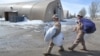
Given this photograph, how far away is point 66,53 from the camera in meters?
7.38

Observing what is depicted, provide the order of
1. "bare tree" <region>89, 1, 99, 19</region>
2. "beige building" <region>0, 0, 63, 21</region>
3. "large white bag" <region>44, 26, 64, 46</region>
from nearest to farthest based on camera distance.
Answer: "large white bag" <region>44, 26, 64, 46</region> < "beige building" <region>0, 0, 63, 21</region> < "bare tree" <region>89, 1, 99, 19</region>

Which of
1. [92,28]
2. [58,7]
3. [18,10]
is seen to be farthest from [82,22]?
[58,7]

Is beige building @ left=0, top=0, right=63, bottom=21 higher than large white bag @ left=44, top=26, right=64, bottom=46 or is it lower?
higher

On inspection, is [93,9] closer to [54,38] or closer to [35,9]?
[35,9]

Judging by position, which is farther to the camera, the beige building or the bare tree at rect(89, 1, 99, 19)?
the bare tree at rect(89, 1, 99, 19)

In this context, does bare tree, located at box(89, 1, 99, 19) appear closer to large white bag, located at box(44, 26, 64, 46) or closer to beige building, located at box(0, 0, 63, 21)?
beige building, located at box(0, 0, 63, 21)

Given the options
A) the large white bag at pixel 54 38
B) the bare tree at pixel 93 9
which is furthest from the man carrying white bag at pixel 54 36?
the bare tree at pixel 93 9

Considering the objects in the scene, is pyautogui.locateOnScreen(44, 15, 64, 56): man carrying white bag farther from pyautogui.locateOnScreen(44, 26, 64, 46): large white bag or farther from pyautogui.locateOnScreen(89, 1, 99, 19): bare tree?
pyautogui.locateOnScreen(89, 1, 99, 19): bare tree

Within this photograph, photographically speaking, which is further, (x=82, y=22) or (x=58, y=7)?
(x=58, y=7)

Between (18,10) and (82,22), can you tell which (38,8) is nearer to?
(18,10)

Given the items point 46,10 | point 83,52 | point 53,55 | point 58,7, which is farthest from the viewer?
point 58,7

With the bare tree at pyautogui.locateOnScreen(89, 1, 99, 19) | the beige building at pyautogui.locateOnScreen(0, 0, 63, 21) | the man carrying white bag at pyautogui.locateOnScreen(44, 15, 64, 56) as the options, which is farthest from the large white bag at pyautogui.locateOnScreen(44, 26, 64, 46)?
the bare tree at pyautogui.locateOnScreen(89, 1, 99, 19)

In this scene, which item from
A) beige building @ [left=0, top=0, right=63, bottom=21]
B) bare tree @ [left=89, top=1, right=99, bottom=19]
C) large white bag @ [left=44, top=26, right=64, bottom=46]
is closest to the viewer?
large white bag @ [left=44, top=26, right=64, bottom=46]

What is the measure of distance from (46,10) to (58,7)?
8804 millimetres
